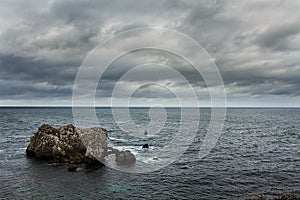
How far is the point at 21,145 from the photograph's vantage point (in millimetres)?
83750

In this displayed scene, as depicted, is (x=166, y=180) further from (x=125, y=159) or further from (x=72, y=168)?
(x=72, y=168)

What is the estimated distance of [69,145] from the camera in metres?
66.4

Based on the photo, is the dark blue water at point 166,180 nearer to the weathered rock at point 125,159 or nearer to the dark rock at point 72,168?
the dark rock at point 72,168

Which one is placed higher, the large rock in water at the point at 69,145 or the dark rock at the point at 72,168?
the large rock in water at the point at 69,145

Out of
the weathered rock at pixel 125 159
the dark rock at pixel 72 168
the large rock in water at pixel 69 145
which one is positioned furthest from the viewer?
the weathered rock at pixel 125 159

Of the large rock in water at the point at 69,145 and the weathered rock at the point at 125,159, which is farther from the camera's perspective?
the weathered rock at the point at 125,159

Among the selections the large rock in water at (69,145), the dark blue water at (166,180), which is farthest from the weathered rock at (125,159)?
the dark blue water at (166,180)

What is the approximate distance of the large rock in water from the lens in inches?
2447

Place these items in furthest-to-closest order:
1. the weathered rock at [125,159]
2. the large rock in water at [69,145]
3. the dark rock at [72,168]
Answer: the weathered rock at [125,159], the large rock in water at [69,145], the dark rock at [72,168]

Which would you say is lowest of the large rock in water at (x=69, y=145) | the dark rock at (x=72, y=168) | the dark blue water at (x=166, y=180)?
the dark blue water at (x=166, y=180)

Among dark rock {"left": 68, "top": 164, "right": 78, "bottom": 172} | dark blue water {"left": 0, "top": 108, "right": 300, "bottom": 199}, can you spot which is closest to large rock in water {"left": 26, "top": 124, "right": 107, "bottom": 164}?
dark blue water {"left": 0, "top": 108, "right": 300, "bottom": 199}

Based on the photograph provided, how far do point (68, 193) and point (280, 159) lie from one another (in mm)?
52303

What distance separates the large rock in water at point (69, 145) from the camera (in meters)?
62.2

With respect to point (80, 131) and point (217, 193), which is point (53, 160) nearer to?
point (80, 131)
